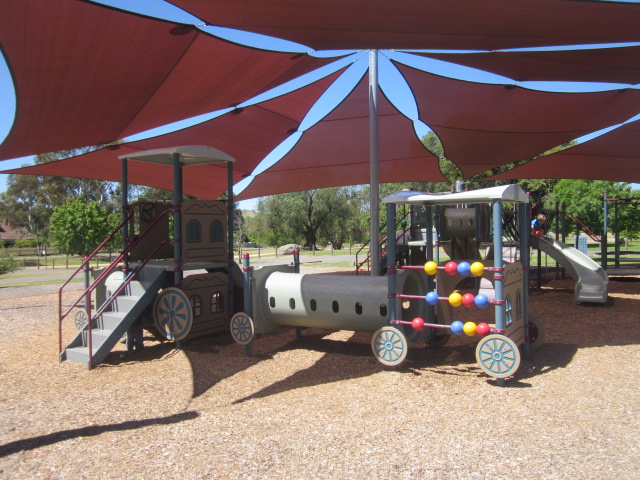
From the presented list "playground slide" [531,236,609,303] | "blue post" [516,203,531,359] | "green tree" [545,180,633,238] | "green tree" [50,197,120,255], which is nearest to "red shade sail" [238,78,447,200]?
"playground slide" [531,236,609,303]

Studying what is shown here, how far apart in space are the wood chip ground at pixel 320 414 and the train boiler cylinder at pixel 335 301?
1.91ft

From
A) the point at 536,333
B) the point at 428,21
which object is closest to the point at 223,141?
the point at 428,21

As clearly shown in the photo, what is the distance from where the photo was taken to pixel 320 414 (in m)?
5.19

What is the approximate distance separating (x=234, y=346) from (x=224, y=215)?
2.44 m

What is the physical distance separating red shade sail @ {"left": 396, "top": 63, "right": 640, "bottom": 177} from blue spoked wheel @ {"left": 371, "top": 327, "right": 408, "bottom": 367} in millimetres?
5264

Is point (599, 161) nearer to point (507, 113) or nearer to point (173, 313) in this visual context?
point (507, 113)

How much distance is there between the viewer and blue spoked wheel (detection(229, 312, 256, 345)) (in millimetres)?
7637

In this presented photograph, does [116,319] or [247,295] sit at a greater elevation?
[247,295]

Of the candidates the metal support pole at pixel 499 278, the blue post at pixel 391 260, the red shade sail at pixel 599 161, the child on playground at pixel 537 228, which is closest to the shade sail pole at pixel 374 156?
the blue post at pixel 391 260

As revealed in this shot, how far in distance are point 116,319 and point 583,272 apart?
10.4m

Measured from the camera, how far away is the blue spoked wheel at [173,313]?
25.9 feet

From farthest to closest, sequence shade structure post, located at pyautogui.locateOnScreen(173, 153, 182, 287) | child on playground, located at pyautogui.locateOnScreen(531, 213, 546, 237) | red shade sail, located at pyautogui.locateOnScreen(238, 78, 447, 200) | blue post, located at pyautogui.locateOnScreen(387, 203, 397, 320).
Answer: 1. child on playground, located at pyautogui.locateOnScreen(531, 213, 546, 237)
2. red shade sail, located at pyautogui.locateOnScreen(238, 78, 447, 200)
3. shade structure post, located at pyautogui.locateOnScreen(173, 153, 182, 287)
4. blue post, located at pyautogui.locateOnScreen(387, 203, 397, 320)

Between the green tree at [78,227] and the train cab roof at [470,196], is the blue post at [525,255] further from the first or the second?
the green tree at [78,227]

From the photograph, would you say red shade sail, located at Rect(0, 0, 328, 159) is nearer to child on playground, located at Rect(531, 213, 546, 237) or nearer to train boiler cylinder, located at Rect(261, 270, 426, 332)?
train boiler cylinder, located at Rect(261, 270, 426, 332)
